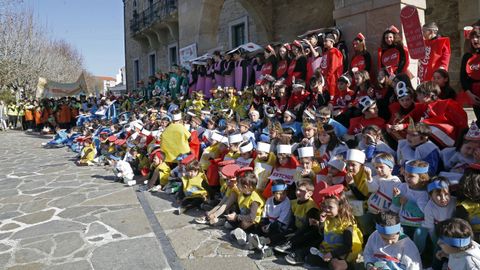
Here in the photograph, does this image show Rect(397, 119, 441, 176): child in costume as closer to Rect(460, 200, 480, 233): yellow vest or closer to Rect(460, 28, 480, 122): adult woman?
Rect(460, 200, 480, 233): yellow vest

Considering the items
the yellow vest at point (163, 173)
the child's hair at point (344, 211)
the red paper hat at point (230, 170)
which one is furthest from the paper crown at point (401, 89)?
the yellow vest at point (163, 173)

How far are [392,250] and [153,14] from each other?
25.1 m

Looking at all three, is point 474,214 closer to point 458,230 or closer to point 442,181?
point 442,181

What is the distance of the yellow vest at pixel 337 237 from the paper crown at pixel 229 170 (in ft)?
6.02

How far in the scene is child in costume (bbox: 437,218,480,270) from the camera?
2.62m

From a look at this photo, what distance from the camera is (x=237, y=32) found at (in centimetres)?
1859

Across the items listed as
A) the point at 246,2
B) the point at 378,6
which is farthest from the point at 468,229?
the point at 246,2

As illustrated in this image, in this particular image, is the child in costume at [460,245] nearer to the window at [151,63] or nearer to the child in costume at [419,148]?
the child in costume at [419,148]

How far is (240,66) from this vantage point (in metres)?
9.79

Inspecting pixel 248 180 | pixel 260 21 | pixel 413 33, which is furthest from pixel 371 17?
pixel 260 21

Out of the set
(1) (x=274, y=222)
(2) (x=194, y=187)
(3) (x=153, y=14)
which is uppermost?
(3) (x=153, y=14)

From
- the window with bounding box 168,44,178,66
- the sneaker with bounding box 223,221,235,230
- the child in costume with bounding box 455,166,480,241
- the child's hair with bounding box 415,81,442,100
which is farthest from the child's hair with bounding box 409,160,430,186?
the window with bounding box 168,44,178,66

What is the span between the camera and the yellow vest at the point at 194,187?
5843 mm

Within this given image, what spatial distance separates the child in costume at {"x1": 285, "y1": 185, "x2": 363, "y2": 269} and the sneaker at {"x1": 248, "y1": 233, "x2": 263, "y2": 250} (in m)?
0.55
